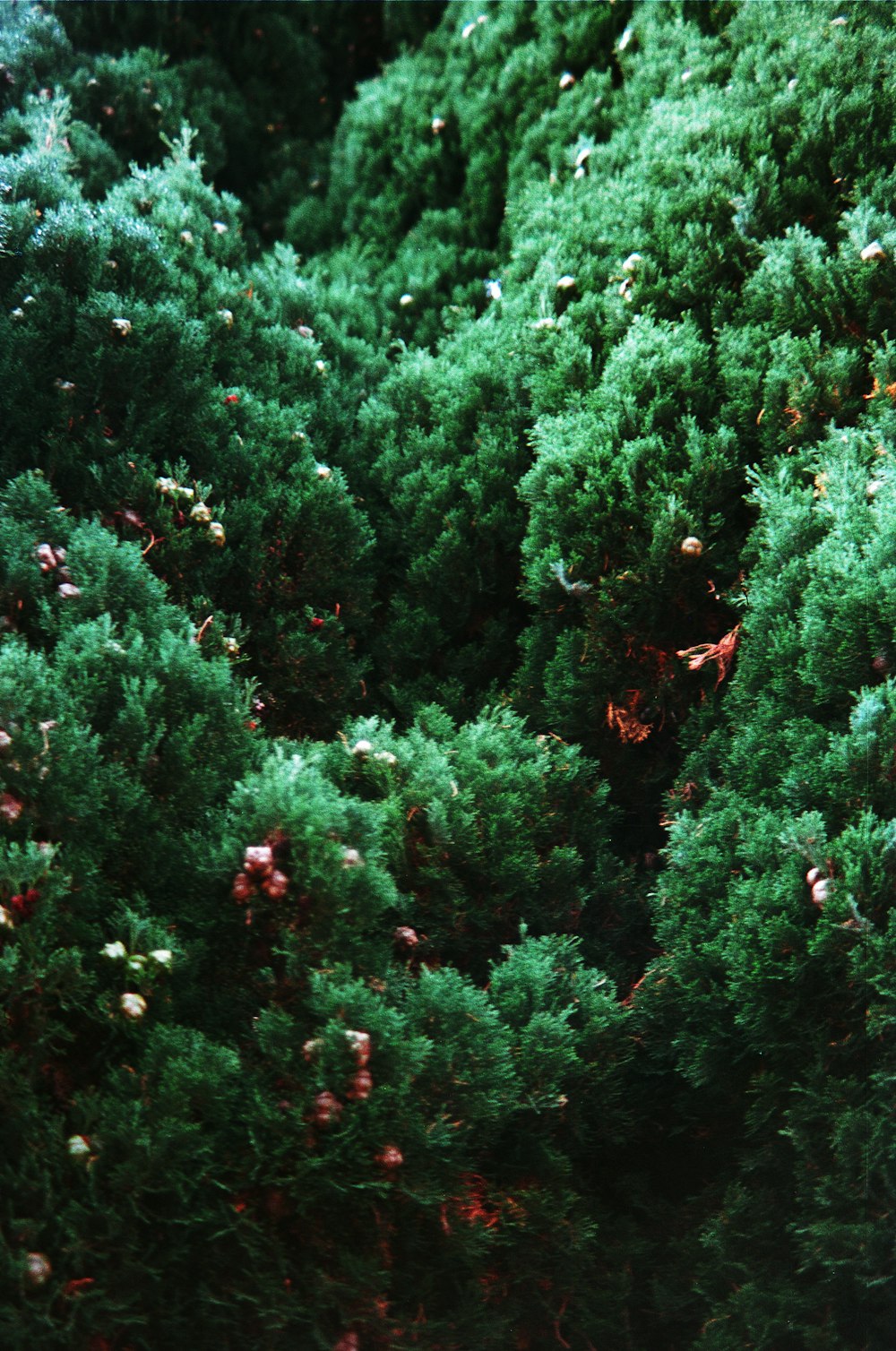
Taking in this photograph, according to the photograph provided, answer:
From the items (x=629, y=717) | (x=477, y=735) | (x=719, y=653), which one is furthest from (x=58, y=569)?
(x=719, y=653)

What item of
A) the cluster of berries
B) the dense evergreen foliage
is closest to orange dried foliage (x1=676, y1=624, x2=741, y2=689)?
the dense evergreen foliage

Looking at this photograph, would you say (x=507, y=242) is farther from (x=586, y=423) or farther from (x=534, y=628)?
(x=534, y=628)

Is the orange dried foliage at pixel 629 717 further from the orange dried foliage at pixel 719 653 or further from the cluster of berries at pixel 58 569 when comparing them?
the cluster of berries at pixel 58 569

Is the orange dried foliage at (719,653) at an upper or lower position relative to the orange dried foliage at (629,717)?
upper

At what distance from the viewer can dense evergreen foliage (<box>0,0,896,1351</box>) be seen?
7.73 feet

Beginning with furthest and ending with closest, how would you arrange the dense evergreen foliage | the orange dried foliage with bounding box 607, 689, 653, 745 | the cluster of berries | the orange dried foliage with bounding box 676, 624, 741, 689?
1. the orange dried foliage with bounding box 607, 689, 653, 745
2. the orange dried foliage with bounding box 676, 624, 741, 689
3. the cluster of berries
4. the dense evergreen foliage

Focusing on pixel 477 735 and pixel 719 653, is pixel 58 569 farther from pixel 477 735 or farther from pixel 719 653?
pixel 719 653

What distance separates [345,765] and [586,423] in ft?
4.45

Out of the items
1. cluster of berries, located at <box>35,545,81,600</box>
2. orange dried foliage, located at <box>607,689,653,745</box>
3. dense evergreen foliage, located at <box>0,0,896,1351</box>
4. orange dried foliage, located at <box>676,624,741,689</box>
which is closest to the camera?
dense evergreen foliage, located at <box>0,0,896,1351</box>

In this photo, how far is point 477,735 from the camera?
10.6ft

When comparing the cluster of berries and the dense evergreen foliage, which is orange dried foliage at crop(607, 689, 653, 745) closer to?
the dense evergreen foliage

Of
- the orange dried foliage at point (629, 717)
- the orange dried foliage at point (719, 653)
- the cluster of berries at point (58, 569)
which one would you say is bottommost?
the cluster of berries at point (58, 569)

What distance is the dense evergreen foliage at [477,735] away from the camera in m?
2.36

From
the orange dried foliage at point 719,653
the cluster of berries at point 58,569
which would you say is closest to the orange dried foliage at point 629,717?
the orange dried foliage at point 719,653
